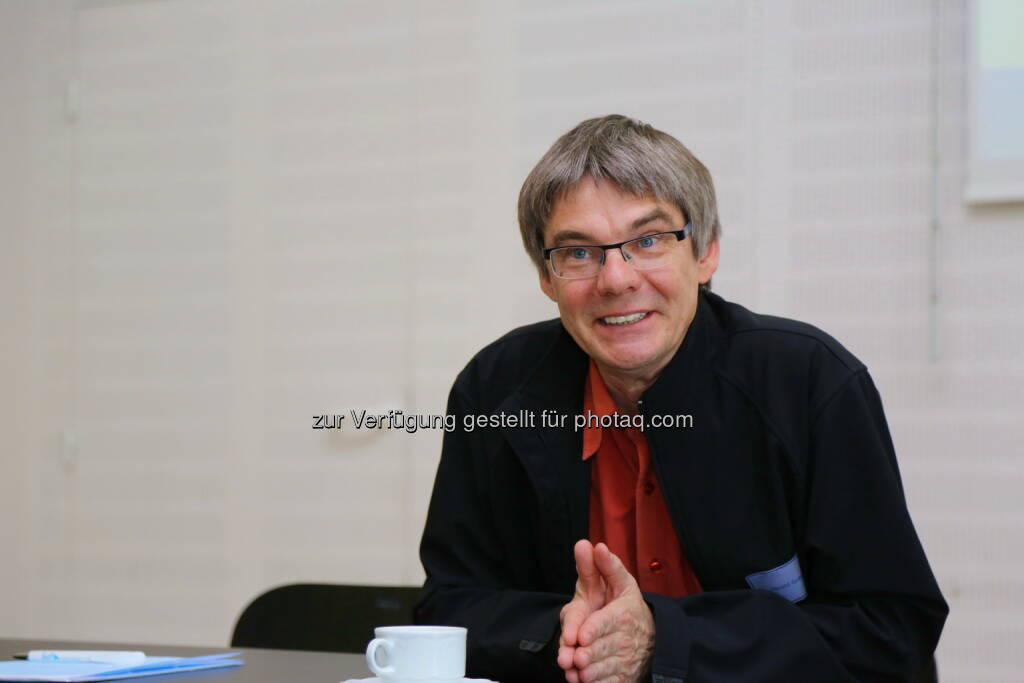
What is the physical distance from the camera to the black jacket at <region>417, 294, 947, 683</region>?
1.39 metres

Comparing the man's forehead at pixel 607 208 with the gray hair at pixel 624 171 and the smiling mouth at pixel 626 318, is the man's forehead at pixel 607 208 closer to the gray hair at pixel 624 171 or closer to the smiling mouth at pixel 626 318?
the gray hair at pixel 624 171

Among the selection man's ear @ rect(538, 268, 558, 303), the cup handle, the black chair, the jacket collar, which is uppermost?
man's ear @ rect(538, 268, 558, 303)

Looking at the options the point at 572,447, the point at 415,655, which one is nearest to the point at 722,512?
the point at 572,447

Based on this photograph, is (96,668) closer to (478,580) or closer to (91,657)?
(91,657)

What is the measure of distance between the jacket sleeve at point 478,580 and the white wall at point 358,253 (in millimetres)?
1281

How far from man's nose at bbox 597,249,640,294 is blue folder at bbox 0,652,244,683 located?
0.71 m

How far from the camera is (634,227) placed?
5.19ft

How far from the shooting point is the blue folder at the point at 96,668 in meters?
1.28

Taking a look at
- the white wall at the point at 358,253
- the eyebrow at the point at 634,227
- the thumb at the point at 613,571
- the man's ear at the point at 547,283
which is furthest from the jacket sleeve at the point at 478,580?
the white wall at the point at 358,253

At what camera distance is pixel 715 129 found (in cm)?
285

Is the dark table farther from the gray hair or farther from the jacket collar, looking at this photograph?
the gray hair

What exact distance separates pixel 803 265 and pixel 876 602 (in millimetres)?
1430

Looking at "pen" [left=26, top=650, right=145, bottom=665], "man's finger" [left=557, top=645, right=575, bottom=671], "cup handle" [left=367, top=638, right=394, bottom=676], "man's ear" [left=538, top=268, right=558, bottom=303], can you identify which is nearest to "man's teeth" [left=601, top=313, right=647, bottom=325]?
"man's ear" [left=538, top=268, right=558, bottom=303]

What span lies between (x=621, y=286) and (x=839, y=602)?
1.68 feet
